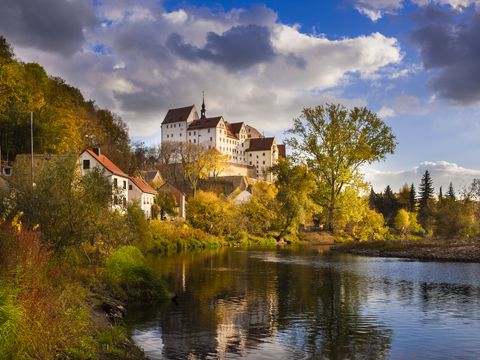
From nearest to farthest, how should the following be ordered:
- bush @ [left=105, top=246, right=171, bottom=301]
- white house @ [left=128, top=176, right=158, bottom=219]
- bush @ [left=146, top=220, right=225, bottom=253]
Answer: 1. bush @ [left=105, top=246, right=171, bottom=301]
2. bush @ [left=146, top=220, right=225, bottom=253]
3. white house @ [left=128, top=176, right=158, bottom=219]

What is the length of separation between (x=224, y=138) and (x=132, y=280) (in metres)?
144

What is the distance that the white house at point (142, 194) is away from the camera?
7006 centimetres

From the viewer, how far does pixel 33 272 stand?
13375mm

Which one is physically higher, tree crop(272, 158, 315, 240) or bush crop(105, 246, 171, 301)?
tree crop(272, 158, 315, 240)

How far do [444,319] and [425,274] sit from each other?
14.7 metres

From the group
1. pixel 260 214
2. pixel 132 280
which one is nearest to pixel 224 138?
pixel 260 214

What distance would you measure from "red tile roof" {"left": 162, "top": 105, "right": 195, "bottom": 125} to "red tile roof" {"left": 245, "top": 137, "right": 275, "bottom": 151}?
80.7ft

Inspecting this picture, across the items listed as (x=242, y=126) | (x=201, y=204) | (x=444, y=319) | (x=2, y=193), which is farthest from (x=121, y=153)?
(x=242, y=126)

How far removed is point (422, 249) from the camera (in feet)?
158

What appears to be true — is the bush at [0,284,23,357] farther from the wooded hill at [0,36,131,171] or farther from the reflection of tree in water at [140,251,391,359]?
the wooded hill at [0,36,131,171]

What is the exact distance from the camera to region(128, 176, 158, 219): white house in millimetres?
70062

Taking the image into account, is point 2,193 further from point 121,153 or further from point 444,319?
point 121,153

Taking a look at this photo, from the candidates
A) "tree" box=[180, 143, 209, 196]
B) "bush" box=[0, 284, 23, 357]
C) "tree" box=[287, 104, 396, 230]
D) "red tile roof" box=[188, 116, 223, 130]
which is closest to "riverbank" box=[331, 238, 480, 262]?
"tree" box=[287, 104, 396, 230]

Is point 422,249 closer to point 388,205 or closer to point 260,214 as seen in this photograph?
point 260,214
